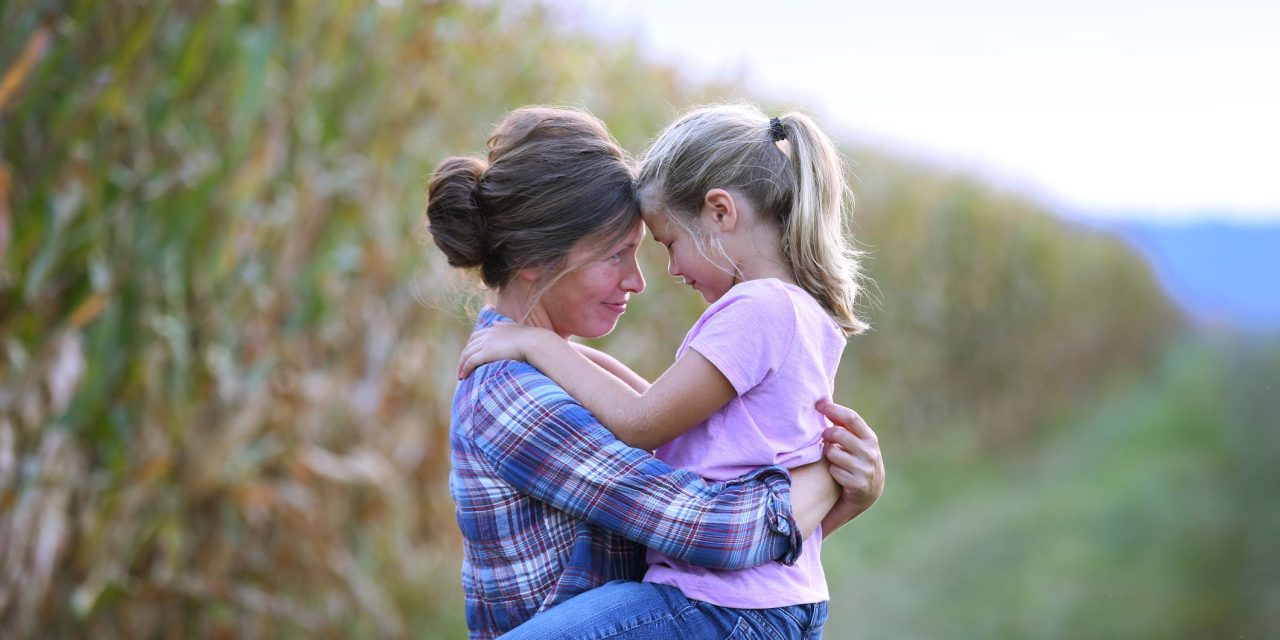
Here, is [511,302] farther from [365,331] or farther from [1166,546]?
[1166,546]

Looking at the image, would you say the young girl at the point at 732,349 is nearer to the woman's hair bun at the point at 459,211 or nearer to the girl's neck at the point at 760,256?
the girl's neck at the point at 760,256

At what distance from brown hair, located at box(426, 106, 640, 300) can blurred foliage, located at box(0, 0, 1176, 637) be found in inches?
14.2

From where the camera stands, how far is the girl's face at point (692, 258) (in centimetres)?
181

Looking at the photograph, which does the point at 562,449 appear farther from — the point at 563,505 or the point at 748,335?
the point at 748,335

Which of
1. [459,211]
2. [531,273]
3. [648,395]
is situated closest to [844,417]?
[648,395]

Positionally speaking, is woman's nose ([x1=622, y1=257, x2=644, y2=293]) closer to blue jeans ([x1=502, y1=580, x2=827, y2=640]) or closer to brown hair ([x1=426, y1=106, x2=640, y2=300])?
brown hair ([x1=426, y1=106, x2=640, y2=300])

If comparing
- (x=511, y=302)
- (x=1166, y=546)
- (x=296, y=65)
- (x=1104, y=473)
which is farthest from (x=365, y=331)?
(x=1104, y=473)

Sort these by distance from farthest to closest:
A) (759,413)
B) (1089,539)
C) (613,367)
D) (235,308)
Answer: (1089,539), (235,308), (613,367), (759,413)

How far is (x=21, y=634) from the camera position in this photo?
3.11 meters

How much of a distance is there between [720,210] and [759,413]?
31 cm

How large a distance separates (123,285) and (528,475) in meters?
2.03

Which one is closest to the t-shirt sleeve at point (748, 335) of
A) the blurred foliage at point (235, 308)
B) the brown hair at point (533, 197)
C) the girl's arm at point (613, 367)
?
the brown hair at point (533, 197)

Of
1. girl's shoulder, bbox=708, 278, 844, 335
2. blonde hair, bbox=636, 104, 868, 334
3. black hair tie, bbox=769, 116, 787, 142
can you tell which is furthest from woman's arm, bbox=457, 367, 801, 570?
black hair tie, bbox=769, 116, 787, 142

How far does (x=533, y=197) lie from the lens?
5.91 feet
